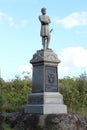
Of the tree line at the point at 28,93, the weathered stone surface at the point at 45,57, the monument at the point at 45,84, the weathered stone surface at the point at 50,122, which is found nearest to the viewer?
the weathered stone surface at the point at 50,122

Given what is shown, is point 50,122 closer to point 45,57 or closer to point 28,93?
point 45,57

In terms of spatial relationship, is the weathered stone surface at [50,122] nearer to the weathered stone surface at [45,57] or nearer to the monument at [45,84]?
the monument at [45,84]

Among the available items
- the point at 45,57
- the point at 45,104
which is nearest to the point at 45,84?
the point at 45,104

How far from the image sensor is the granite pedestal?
17.2m

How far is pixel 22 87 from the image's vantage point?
83.4 ft

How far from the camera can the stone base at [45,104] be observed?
55.6 ft

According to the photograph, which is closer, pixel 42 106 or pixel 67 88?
pixel 42 106

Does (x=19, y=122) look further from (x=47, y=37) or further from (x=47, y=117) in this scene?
(x=47, y=37)

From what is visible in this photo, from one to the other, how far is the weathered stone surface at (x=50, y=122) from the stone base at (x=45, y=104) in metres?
0.41

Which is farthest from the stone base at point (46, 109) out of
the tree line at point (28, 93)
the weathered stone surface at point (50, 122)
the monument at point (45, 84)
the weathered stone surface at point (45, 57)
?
the tree line at point (28, 93)

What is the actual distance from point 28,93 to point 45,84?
6738 mm

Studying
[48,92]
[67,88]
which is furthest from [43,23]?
[67,88]

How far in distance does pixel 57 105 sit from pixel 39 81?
3.80 feet

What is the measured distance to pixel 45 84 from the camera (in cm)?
1744
